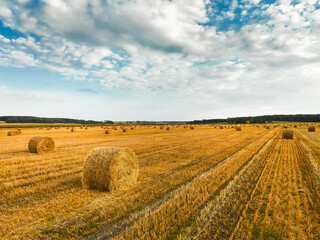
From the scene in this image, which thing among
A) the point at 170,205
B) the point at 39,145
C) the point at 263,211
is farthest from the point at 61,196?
the point at 39,145

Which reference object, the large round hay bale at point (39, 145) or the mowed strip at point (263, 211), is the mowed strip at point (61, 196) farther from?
the large round hay bale at point (39, 145)

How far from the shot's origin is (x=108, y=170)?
7523 mm

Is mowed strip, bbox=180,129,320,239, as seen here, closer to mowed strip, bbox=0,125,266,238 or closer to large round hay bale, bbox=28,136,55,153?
mowed strip, bbox=0,125,266,238

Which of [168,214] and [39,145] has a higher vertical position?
[39,145]

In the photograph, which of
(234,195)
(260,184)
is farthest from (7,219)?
(260,184)

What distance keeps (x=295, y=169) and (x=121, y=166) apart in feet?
29.5

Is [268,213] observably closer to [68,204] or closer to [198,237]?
[198,237]

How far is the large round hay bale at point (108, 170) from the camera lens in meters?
7.44

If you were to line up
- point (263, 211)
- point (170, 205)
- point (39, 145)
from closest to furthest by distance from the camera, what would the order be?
point (263, 211)
point (170, 205)
point (39, 145)

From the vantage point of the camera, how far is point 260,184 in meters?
7.61

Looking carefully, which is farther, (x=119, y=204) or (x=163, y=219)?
(x=119, y=204)

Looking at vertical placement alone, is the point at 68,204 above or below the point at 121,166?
below

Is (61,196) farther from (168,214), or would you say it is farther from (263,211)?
(263,211)

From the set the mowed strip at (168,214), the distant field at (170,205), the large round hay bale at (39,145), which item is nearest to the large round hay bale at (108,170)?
the distant field at (170,205)
